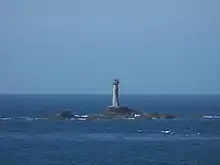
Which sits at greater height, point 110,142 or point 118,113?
point 118,113

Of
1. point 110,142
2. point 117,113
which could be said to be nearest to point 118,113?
point 117,113

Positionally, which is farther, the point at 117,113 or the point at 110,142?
the point at 117,113

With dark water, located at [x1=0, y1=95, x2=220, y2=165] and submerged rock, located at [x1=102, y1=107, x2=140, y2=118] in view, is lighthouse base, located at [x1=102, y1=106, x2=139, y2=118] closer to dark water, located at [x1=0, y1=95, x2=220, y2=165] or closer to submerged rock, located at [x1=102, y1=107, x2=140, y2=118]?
submerged rock, located at [x1=102, y1=107, x2=140, y2=118]

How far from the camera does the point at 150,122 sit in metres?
106

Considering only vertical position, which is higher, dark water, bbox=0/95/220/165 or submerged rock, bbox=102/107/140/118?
submerged rock, bbox=102/107/140/118

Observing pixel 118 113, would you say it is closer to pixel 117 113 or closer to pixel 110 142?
pixel 117 113

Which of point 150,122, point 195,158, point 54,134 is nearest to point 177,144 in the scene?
point 195,158

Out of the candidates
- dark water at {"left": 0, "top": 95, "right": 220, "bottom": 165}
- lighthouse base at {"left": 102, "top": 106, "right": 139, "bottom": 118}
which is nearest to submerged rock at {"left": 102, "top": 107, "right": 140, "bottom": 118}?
lighthouse base at {"left": 102, "top": 106, "right": 139, "bottom": 118}

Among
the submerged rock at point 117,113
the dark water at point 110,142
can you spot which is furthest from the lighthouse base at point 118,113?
the dark water at point 110,142

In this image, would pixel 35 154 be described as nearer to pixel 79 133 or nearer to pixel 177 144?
pixel 177 144

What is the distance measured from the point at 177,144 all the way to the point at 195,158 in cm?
1306

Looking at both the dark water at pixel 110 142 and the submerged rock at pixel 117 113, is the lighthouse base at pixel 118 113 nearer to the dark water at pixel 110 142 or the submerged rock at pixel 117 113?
the submerged rock at pixel 117 113

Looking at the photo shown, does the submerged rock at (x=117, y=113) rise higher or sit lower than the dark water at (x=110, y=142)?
higher

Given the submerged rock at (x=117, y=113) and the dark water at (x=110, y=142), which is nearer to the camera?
the dark water at (x=110, y=142)
